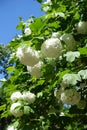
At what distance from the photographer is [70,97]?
4.63 m

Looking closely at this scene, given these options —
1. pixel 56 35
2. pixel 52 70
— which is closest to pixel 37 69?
pixel 52 70

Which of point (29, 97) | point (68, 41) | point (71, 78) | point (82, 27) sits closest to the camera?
point (71, 78)

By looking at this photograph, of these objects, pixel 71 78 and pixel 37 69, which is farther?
pixel 37 69

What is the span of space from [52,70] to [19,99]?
105cm

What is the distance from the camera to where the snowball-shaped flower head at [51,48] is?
13.5 ft

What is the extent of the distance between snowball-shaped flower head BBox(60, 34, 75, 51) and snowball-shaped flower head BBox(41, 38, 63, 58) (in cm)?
25

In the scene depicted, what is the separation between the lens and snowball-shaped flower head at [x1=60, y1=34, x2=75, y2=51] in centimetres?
440

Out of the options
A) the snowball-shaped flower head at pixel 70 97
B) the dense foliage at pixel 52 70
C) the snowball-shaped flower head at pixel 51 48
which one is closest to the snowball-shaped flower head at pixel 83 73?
the dense foliage at pixel 52 70

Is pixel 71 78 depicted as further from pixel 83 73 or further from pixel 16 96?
pixel 16 96

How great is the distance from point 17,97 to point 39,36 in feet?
4.41

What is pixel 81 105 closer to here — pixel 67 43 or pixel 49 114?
pixel 49 114

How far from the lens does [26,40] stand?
15.0ft

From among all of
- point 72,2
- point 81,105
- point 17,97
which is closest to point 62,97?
point 81,105

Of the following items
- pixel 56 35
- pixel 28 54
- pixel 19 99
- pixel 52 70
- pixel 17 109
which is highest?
pixel 56 35
